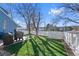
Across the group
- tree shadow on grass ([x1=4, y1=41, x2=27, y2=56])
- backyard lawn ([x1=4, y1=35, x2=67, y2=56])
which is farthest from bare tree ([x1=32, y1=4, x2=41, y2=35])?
tree shadow on grass ([x1=4, y1=41, x2=27, y2=56])

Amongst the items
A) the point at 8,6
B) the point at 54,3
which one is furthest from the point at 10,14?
the point at 54,3

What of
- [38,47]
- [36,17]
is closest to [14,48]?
[38,47]

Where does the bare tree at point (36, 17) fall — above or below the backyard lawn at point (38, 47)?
above

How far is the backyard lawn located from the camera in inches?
68.1

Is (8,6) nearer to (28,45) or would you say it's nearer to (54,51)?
(28,45)

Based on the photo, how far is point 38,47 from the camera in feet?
5.72

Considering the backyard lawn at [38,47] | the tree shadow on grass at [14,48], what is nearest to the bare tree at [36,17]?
the backyard lawn at [38,47]

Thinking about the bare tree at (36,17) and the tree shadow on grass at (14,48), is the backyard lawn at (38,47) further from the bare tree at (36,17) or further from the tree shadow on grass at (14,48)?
the bare tree at (36,17)

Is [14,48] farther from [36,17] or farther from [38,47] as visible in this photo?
[36,17]

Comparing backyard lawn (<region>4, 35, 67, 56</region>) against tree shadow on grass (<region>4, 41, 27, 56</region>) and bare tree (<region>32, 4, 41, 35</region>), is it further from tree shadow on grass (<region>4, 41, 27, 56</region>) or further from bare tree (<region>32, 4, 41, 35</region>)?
bare tree (<region>32, 4, 41, 35</region>)

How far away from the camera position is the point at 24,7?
1765 mm

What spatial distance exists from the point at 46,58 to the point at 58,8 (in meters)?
0.50

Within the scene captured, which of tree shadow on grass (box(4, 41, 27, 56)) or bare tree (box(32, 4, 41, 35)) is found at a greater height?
bare tree (box(32, 4, 41, 35))

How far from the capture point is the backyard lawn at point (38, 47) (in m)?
1.73
